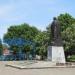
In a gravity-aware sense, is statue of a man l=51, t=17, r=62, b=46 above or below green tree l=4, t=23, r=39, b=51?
below

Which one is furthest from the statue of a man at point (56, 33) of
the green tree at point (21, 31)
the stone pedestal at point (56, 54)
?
the green tree at point (21, 31)

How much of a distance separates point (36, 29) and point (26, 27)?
3.03 meters

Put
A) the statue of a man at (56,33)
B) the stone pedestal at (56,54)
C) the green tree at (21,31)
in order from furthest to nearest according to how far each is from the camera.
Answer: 1. the green tree at (21,31)
2. the statue of a man at (56,33)
3. the stone pedestal at (56,54)

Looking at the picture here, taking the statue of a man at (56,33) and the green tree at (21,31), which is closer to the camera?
the statue of a man at (56,33)

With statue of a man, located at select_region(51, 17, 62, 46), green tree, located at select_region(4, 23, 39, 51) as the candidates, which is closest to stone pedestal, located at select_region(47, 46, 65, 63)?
statue of a man, located at select_region(51, 17, 62, 46)

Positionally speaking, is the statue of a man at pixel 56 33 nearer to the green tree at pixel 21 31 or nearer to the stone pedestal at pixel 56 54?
the stone pedestal at pixel 56 54

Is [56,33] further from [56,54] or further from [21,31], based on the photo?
[21,31]

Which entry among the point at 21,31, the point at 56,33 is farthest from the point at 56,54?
the point at 21,31

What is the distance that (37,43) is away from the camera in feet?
181

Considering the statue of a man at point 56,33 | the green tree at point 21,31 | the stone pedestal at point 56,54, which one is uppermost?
the green tree at point 21,31

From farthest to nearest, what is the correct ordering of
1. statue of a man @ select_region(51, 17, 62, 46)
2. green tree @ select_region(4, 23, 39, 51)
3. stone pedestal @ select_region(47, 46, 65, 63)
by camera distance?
green tree @ select_region(4, 23, 39, 51) → statue of a man @ select_region(51, 17, 62, 46) → stone pedestal @ select_region(47, 46, 65, 63)

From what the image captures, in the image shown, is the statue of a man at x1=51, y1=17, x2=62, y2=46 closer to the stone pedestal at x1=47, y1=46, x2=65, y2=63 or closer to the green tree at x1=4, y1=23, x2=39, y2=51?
the stone pedestal at x1=47, y1=46, x2=65, y2=63

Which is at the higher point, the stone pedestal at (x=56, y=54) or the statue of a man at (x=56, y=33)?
the statue of a man at (x=56, y=33)

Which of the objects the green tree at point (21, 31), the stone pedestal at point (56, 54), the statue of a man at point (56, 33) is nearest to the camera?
the stone pedestal at point (56, 54)
